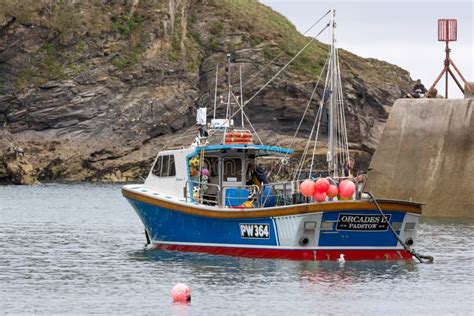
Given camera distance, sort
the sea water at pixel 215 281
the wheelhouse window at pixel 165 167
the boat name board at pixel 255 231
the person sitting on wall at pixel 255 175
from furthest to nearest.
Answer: the wheelhouse window at pixel 165 167 < the person sitting on wall at pixel 255 175 < the boat name board at pixel 255 231 < the sea water at pixel 215 281

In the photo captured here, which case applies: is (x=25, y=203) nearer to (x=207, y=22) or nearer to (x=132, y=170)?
(x=132, y=170)

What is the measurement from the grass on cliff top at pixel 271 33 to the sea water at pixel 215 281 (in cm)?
7159

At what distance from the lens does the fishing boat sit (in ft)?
103

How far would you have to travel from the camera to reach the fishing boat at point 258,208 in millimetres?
31375

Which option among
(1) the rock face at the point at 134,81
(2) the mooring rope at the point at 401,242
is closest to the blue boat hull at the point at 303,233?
(2) the mooring rope at the point at 401,242

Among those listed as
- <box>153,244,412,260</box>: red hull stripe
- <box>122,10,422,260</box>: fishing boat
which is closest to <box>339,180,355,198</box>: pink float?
<box>122,10,422,260</box>: fishing boat

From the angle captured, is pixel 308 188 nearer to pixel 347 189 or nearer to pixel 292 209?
pixel 292 209

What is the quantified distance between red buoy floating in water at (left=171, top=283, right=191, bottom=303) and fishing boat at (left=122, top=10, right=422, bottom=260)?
17.0 feet

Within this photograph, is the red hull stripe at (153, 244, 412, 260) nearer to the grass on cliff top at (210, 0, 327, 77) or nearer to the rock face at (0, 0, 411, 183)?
the rock face at (0, 0, 411, 183)

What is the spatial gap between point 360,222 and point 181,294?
21.0 feet

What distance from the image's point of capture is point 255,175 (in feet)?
115

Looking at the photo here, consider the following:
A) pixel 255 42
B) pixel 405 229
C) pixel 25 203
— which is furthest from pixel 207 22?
pixel 405 229

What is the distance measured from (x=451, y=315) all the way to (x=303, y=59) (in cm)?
9188

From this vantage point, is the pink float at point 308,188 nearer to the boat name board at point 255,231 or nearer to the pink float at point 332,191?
the pink float at point 332,191
